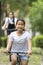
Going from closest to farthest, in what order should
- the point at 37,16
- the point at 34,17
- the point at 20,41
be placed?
the point at 20,41
the point at 37,16
the point at 34,17

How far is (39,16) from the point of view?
820 inches

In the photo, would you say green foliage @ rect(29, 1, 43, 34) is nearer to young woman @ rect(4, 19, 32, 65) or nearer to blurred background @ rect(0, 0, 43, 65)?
blurred background @ rect(0, 0, 43, 65)

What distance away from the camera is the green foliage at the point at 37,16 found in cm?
2052

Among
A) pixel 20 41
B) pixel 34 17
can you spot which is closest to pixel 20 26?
pixel 20 41

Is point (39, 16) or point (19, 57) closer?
point (19, 57)

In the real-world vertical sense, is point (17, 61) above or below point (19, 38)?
below

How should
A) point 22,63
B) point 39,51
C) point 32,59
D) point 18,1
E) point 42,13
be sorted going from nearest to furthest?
point 22,63, point 32,59, point 39,51, point 42,13, point 18,1

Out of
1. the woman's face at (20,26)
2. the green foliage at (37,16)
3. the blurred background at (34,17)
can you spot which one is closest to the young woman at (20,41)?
the woman's face at (20,26)

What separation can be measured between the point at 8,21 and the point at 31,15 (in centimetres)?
804

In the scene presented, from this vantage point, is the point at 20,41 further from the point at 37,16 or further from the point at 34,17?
the point at 34,17

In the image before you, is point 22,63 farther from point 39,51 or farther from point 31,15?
point 31,15

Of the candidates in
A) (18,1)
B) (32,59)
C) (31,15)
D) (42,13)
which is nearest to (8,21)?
(32,59)

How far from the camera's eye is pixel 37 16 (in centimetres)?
2108

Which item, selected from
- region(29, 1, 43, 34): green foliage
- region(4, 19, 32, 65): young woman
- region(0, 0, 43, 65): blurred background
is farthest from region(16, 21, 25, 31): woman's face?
region(29, 1, 43, 34): green foliage
